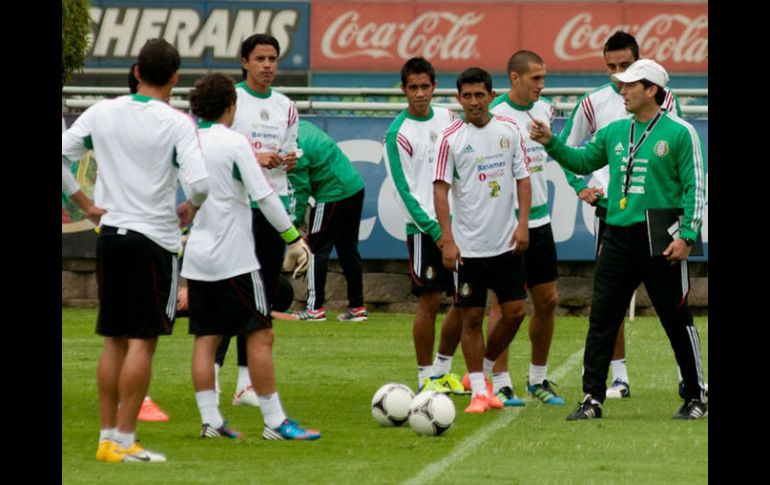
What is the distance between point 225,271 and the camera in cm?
954

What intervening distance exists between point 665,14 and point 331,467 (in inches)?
1189

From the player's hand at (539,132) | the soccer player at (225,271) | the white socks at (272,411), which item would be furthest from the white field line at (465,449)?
the player's hand at (539,132)

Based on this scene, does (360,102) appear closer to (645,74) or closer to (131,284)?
(645,74)

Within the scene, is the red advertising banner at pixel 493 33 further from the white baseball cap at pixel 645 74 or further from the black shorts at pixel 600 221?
the white baseball cap at pixel 645 74

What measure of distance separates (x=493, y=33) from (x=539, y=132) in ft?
90.8

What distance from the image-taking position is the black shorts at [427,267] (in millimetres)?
11828

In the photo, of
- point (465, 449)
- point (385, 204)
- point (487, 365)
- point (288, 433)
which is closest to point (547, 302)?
point (487, 365)

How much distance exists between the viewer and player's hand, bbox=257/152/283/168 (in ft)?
35.7

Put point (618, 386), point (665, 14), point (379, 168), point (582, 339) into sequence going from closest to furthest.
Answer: point (618, 386)
point (582, 339)
point (379, 168)
point (665, 14)

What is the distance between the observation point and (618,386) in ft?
39.6

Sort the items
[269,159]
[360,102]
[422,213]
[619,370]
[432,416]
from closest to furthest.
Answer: [432,416] → [269,159] → [422,213] → [619,370] → [360,102]

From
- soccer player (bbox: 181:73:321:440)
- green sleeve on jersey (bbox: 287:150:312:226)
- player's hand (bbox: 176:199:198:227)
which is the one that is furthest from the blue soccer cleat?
green sleeve on jersey (bbox: 287:150:312:226)
